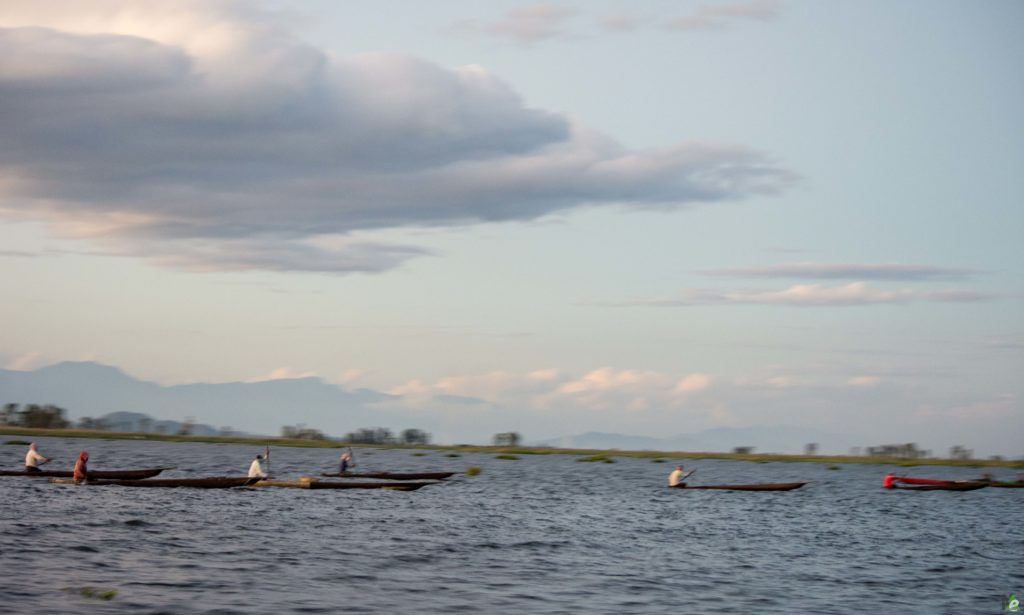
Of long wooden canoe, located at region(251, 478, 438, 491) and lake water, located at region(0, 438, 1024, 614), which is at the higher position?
long wooden canoe, located at region(251, 478, 438, 491)

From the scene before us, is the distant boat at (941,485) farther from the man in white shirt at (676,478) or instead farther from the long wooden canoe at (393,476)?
the long wooden canoe at (393,476)

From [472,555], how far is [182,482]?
2924cm

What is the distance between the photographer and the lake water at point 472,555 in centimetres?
2895

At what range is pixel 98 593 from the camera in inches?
1070

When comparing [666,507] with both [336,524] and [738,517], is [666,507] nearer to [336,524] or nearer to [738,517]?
[738,517]

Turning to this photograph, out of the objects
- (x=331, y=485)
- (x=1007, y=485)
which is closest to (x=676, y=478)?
(x=331, y=485)

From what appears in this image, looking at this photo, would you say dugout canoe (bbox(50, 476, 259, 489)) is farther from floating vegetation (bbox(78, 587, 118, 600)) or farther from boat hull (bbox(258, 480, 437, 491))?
floating vegetation (bbox(78, 587, 118, 600))

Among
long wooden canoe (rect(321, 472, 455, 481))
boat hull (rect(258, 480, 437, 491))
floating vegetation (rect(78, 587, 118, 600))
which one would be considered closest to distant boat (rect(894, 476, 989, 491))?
long wooden canoe (rect(321, 472, 455, 481))

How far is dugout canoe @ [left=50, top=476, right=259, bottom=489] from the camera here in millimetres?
60406

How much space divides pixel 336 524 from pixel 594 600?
2014 centimetres

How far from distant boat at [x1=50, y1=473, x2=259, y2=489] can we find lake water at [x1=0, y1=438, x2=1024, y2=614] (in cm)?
54

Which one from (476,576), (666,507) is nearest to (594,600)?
(476,576)

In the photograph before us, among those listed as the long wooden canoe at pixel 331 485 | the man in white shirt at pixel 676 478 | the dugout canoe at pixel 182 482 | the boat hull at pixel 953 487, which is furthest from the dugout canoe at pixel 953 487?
the dugout canoe at pixel 182 482

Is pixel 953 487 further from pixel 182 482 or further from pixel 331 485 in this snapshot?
pixel 182 482
